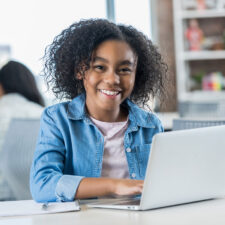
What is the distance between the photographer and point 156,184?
116cm

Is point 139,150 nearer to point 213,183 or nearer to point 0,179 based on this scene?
point 213,183

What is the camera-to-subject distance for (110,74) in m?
1.54

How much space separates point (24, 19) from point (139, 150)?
3.46 metres

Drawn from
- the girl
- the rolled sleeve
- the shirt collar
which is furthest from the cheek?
the rolled sleeve

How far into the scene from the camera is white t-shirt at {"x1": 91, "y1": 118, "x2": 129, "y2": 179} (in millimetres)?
1586

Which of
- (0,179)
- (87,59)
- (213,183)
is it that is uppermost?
(87,59)

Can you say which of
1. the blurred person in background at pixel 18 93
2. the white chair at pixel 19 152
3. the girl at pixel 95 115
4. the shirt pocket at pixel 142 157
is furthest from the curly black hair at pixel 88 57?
the blurred person in background at pixel 18 93

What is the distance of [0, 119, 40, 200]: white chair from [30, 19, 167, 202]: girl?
0.92 metres

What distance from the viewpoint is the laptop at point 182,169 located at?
3.72 ft

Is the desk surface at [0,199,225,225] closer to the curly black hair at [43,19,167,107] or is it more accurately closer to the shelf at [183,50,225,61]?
the curly black hair at [43,19,167,107]

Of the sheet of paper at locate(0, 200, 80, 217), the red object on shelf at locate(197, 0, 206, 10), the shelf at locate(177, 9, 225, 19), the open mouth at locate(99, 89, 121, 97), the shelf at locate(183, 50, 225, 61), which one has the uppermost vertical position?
the red object on shelf at locate(197, 0, 206, 10)

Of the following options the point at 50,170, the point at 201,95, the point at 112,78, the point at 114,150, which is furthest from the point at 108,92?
the point at 201,95

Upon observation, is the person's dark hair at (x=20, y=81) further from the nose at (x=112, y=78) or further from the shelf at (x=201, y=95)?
the shelf at (x=201, y=95)

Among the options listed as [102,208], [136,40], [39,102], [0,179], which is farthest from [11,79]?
[102,208]
